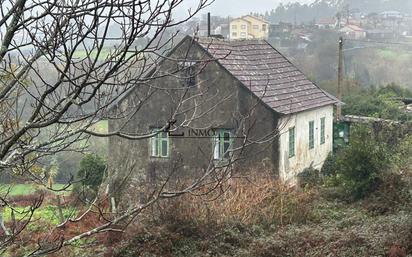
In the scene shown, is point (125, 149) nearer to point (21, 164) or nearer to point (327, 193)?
point (327, 193)

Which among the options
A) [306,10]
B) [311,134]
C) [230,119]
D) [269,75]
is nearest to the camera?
[230,119]

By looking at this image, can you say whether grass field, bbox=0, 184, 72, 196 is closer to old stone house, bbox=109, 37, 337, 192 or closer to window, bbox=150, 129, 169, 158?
old stone house, bbox=109, 37, 337, 192

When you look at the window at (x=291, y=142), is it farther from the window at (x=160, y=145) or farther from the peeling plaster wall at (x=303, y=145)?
the window at (x=160, y=145)

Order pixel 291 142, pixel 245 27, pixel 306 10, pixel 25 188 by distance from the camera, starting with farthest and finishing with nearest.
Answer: pixel 306 10, pixel 245 27, pixel 25 188, pixel 291 142

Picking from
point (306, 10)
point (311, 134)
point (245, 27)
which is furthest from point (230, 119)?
point (306, 10)

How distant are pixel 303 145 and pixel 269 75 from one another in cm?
312

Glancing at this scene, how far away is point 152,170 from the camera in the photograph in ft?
79.0

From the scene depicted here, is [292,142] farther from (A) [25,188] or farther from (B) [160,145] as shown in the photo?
(A) [25,188]

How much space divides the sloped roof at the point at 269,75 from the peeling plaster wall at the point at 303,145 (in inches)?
18.0

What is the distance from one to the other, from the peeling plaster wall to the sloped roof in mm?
456

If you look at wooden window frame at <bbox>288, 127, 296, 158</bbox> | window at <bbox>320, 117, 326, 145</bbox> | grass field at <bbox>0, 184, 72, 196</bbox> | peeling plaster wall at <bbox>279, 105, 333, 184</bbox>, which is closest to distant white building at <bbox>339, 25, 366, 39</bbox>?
peeling plaster wall at <bbox>279, 105, 333, 184</bbox>

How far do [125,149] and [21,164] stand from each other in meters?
19.4

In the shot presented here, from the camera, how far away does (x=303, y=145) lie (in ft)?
81.6

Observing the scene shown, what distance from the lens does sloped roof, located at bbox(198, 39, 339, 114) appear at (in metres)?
23.0
